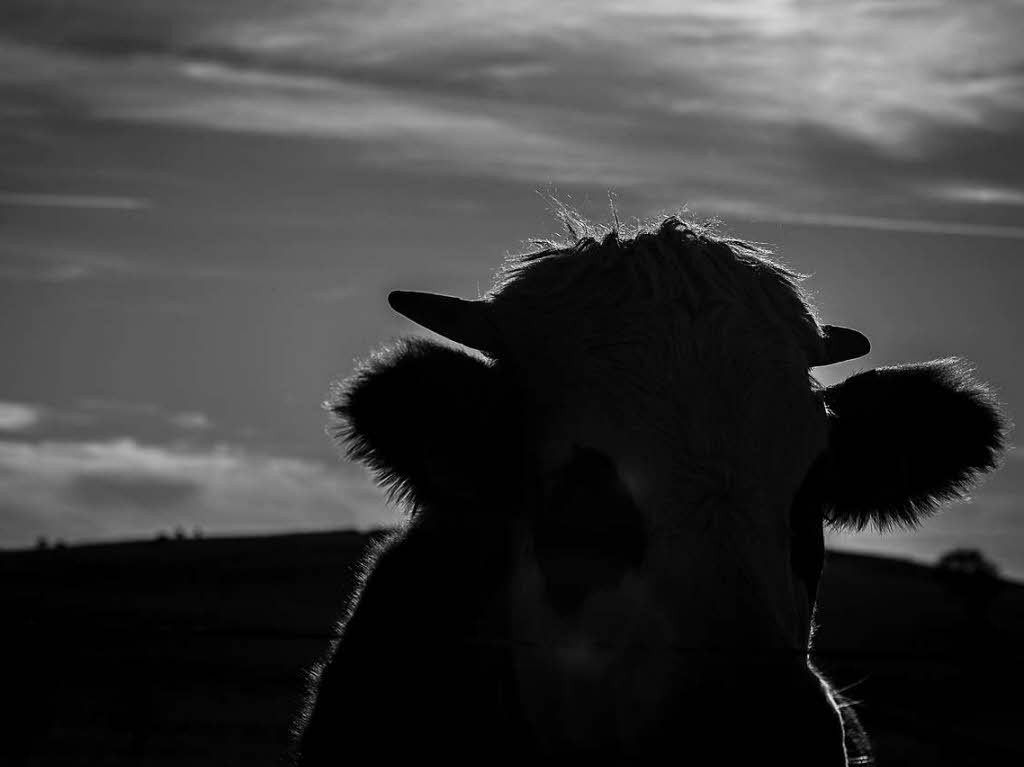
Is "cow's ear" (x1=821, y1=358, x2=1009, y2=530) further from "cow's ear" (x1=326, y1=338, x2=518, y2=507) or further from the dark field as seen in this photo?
"cow's ear" (x1=326, y1=338, x2=518, y2=507)

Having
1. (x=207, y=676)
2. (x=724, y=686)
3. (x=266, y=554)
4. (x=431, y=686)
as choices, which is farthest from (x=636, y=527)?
(x=266, y=554)

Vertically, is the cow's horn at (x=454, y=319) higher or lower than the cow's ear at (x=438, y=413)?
higher

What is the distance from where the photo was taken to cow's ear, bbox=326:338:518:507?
15.3ft

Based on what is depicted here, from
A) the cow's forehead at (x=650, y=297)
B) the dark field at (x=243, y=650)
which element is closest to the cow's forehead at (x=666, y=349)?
the cow's forehead at (x=650, y=297)

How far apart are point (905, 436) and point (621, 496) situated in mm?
1441

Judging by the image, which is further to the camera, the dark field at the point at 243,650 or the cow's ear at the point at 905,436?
the dark field at the point at 243,650

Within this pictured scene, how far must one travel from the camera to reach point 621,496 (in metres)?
4.28

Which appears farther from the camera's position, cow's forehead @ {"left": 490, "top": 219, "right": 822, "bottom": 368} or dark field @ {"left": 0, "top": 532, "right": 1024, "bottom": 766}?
dark field @ {"left": 0, "top": 532, "right": 1024, "bottom": 766}

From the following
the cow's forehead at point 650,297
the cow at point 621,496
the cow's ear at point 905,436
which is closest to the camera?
the cow at point 621,496

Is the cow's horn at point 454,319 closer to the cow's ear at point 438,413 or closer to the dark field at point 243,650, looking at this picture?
the cow's ear at point 438,413

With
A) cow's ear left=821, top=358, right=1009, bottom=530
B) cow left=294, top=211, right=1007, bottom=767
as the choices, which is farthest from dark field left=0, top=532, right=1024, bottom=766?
cow's ear left=821, top=358, right=1009, bottom=530

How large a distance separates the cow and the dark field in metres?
0.19

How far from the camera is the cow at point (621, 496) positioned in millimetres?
4051

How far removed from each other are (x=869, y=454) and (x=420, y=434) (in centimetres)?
166
